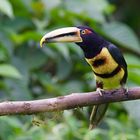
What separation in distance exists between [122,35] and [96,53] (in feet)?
6.88

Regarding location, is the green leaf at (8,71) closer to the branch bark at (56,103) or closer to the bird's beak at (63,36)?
the bird's beak at (63,36)

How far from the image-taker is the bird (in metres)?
3.31

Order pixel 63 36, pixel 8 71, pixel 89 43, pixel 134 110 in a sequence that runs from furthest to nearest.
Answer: pixel 134 110 → pixel 8 71 → pixel 89 43 → pixel 63 36

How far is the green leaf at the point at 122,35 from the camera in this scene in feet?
17.7

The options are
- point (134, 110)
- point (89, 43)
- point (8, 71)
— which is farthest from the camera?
point (134, 110)

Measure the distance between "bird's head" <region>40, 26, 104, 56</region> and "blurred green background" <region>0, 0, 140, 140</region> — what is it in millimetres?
1029

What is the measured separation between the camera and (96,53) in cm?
340

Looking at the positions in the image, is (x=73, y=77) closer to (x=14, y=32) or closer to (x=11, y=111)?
(x=14, y=32)

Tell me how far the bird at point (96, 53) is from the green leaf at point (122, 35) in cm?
183

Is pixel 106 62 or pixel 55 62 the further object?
pixel 55 62

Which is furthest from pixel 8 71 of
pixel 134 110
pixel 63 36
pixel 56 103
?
pixel 56 103

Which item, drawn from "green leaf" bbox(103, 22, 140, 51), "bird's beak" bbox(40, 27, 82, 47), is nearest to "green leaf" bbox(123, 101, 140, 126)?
"green leaf" bbox(103, 22, 140, 51)

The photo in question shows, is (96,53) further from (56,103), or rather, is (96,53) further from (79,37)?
(56,103)

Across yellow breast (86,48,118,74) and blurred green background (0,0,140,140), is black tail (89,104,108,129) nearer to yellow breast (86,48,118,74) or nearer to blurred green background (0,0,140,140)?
yellow breast (86,48,118,74)
